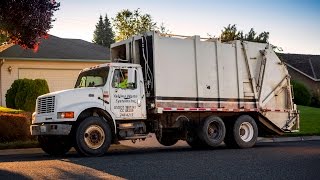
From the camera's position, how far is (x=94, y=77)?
618 inches

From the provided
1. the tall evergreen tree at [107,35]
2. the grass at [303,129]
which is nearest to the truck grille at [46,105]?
the grass at [303,129]

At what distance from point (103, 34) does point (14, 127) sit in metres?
101

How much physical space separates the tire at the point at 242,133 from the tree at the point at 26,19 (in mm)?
7601

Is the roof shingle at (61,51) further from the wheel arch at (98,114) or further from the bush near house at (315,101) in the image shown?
the bush near house at (315,101)

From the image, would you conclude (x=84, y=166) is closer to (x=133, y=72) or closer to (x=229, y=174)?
(x=229, y=174)

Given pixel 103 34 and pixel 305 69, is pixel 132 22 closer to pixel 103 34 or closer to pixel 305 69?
pixel 305 69

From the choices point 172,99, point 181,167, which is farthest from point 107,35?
point 181,167

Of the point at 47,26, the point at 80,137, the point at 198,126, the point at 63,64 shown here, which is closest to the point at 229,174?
the point at 80,137

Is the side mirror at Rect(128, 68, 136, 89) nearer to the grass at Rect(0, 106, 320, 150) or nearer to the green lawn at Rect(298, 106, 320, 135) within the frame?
the grass at Rect(0, 106, 320, 150)

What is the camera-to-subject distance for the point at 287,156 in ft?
45.1

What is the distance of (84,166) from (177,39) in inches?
245

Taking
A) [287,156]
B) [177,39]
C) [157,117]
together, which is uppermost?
[177,39]

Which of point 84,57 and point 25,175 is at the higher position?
point 84,57

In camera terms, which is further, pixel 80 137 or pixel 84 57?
pixel 84 57
